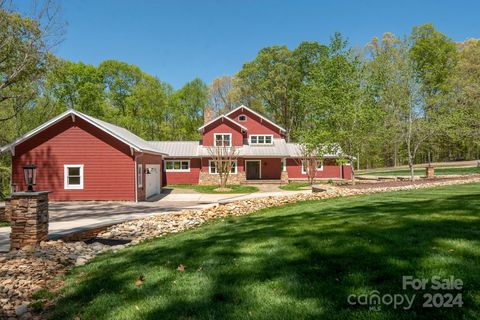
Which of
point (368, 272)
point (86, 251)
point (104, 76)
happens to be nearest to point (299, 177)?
point (86, 251)

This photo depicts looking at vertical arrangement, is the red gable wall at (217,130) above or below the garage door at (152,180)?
above

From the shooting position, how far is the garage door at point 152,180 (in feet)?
70.6

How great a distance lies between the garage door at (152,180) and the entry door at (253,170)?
11.9 meters

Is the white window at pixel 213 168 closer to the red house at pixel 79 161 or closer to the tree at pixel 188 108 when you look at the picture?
the red house at pixel 79 161

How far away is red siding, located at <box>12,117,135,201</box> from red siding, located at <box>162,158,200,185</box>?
42.3 feet

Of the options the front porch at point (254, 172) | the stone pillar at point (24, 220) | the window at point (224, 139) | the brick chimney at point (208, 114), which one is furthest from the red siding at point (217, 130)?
the stone pillar at point (24, 220)

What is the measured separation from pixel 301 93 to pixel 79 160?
14.8 meters

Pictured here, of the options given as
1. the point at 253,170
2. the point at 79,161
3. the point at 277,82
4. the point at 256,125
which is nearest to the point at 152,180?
the point at 79,161

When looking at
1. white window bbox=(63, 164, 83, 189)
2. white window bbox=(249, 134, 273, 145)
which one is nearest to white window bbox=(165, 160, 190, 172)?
white window bbox=(249, 134, 273, 145)

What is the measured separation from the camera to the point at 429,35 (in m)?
44.8

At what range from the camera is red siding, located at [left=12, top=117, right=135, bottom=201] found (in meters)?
19.1

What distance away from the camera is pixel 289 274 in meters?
4.02

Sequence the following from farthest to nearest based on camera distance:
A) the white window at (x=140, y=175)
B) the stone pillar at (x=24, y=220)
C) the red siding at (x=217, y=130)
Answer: the red siding at (x=217, y=130) < the white window at (x=140, y=175) < the stone pillar at (x=24, y=220)

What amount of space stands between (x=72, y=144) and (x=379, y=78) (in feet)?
62.9
